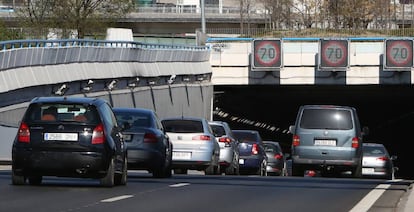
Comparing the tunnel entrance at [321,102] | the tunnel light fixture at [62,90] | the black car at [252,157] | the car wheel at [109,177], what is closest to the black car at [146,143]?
the car wheel at [109,177]

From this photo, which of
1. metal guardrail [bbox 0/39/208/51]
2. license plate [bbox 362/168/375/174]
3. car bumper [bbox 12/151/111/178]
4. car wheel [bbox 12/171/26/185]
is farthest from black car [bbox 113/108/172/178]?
license plate [bbox 362/168/375/174]

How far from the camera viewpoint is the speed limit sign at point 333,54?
212ft

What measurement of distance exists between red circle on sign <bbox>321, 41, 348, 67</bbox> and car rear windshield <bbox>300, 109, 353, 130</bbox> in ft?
107

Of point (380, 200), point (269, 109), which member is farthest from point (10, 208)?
point (269, 109)

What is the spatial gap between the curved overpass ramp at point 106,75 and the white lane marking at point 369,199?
12878 mm

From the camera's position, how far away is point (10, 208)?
1521cm

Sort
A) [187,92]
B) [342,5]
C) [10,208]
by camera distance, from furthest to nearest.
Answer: [342,5], [187,92], [10,208]

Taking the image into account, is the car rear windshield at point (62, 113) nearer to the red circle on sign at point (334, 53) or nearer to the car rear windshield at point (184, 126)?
the car rear windshield at point (184, 126)

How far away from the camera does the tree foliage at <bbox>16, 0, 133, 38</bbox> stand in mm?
67062

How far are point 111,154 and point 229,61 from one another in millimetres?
46255

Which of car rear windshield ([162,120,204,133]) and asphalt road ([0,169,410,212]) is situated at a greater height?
asphalt road ([0,169,410,212])

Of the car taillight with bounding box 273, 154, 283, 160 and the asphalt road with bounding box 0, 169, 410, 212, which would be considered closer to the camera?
the asphalt road with bounding box 0, 169, 410, 212

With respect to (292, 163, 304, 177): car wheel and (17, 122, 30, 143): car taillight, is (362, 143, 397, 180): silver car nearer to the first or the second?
(292, 163, 304, 177): car wheel

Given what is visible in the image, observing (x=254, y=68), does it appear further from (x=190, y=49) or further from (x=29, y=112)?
(x=29, y=112)
